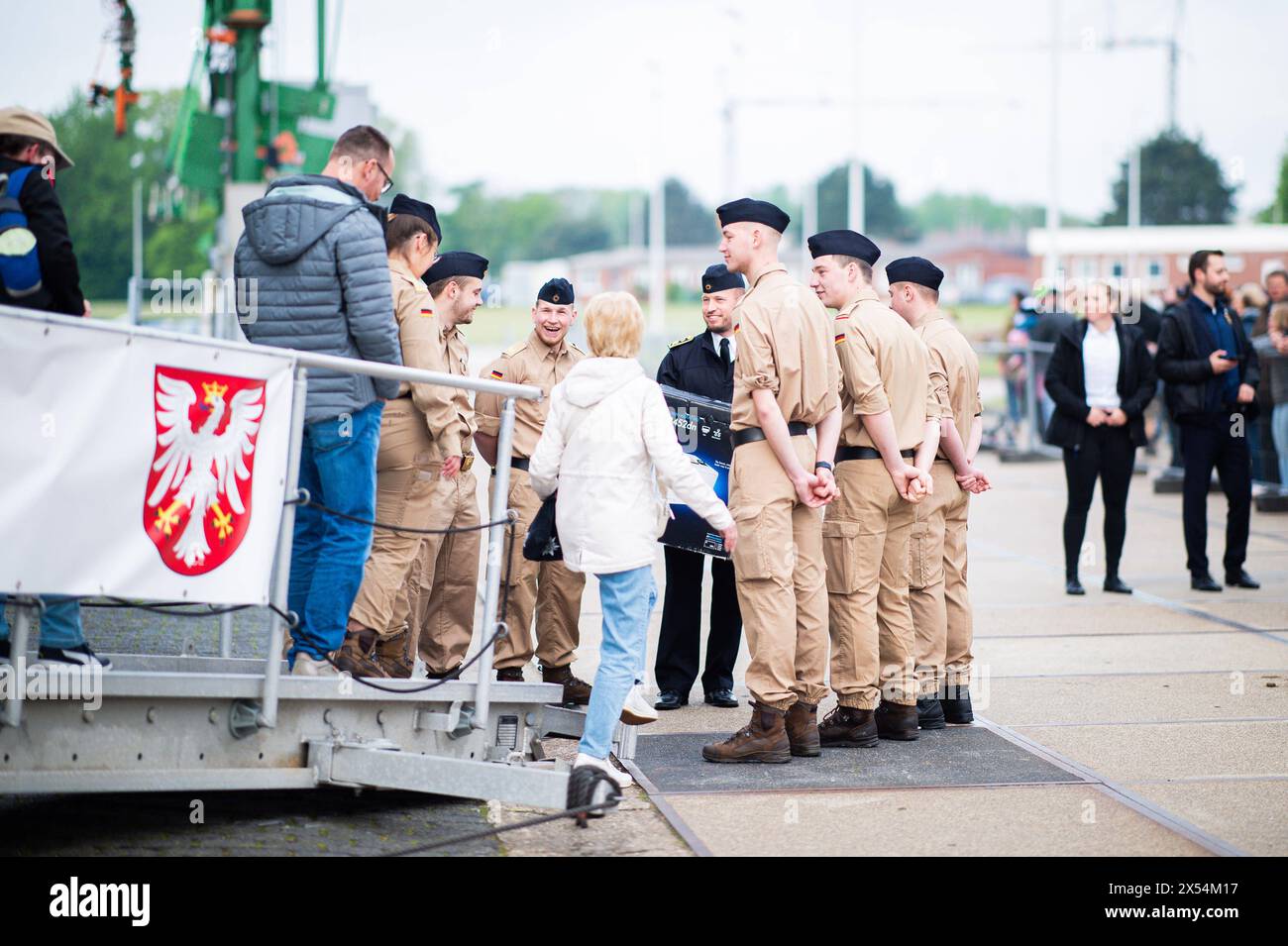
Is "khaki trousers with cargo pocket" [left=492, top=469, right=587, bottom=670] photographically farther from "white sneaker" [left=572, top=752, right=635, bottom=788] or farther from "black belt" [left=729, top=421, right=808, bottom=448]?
"white sneaker" [left=572, top=752, right=635, bottom=788]

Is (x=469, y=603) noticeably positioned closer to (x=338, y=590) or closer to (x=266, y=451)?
(x=338, y=590)

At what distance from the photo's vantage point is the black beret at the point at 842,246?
673cm

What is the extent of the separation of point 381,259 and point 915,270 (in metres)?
2.63

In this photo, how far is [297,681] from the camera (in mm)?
5125

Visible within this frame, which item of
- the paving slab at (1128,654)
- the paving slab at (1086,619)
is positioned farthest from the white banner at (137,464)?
the paving slab at (1086,619)

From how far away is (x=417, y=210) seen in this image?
677cm

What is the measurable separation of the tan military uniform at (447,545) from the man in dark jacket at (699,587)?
0.91 meters

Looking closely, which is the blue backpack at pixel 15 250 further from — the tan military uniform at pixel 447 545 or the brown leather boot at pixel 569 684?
the brown leather boot at pixel 569 684

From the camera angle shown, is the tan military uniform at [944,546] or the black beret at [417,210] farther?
the tan military uniform at [944,546]

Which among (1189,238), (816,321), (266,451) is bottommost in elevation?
(266,451)

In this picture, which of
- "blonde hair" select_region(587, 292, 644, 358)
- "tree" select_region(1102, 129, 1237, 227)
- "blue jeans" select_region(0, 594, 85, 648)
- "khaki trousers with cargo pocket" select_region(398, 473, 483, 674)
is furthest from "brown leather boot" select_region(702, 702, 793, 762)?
"tree" select_region(1102, 129, 1237, 227)

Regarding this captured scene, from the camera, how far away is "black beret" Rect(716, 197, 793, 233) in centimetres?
635

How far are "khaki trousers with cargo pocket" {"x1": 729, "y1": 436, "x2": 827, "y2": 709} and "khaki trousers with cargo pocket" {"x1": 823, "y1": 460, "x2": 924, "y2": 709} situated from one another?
0.79 feet
